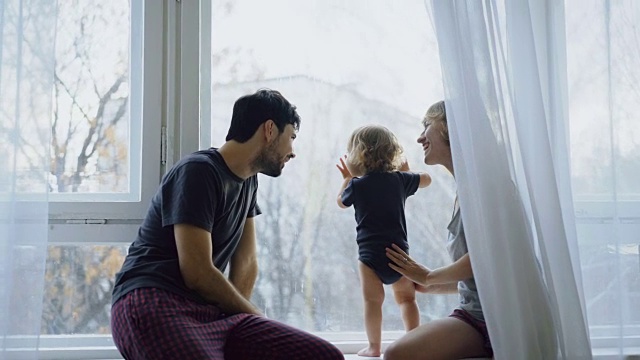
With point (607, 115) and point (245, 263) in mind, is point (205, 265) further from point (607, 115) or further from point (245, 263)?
point (607, 115)

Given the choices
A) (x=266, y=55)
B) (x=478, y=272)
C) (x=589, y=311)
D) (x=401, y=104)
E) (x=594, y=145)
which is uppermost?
(x=266, y=55)

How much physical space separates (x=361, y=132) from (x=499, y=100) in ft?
1.58

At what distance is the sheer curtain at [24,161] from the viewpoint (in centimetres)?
184

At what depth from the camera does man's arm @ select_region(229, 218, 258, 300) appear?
6.91 feet

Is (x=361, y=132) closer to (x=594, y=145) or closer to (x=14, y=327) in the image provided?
(x=594, y=145)

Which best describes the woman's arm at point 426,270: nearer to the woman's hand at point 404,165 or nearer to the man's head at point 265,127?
the woman's hand at point 404,165

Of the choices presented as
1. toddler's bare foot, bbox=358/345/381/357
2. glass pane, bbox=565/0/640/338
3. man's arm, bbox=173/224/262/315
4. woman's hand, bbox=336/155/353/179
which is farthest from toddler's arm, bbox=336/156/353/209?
glass pane, bbox=565/0/640/338

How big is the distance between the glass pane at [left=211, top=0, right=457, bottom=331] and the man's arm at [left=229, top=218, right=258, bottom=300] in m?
0.17

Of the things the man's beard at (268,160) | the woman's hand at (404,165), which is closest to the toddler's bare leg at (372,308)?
the woman's hand at (404,165)

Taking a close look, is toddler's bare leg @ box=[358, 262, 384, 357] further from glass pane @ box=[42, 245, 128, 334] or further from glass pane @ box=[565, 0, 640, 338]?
glass pane @ box=[42, 245, 128, 334]

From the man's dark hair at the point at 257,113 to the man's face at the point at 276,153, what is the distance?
24 mm

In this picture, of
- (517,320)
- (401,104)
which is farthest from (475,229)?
(401,104)

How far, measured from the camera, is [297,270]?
2.30m

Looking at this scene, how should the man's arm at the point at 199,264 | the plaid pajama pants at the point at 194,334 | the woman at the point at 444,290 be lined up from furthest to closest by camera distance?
the woman at the point at 444,290 → the man's arm at the point at 199,264 → the plaid pajama pants at the point at 194,334
